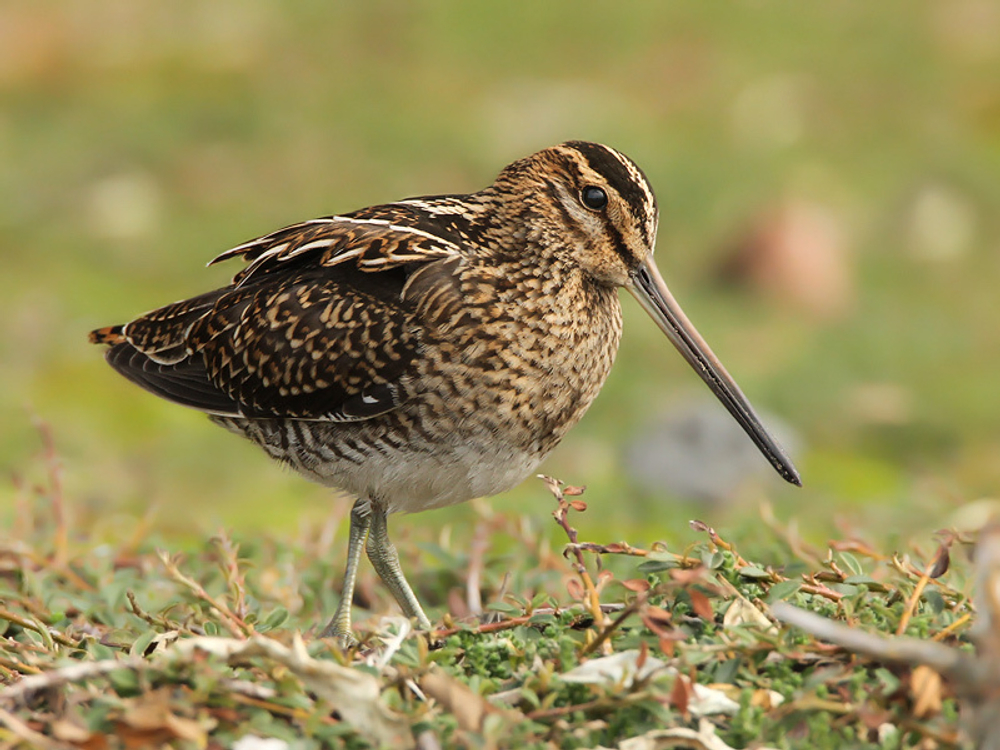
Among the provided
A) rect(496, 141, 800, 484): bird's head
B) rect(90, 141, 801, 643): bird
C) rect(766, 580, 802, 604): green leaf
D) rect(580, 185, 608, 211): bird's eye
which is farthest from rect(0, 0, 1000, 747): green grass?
rect(580, 185, 608, 211): bird's eye

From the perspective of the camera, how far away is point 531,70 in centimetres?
1156

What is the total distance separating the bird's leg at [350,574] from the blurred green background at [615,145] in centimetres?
150

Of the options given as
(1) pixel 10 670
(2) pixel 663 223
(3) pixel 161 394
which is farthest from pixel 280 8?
(1) pixel 10 670

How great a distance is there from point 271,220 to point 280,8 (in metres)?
3.56

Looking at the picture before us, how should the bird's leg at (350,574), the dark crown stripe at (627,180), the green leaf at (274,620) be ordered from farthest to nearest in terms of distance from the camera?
the dark crown stripe at (627,180) < the bird's leg at (350,574) < the green leaf at (274,620)

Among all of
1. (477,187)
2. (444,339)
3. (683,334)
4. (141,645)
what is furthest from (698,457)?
(141,645)

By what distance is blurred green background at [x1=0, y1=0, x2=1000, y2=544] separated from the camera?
704 cm

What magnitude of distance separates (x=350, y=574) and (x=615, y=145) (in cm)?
678

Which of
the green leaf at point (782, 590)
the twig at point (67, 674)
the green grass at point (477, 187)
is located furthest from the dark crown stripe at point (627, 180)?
the twig at point (67, 674)

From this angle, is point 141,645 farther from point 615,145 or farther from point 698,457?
point 615,145

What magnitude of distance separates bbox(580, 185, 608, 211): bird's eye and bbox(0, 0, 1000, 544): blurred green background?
5.54ft

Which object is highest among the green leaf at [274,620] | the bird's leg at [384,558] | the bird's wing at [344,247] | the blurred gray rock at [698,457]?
the bird's wing at [344,247]

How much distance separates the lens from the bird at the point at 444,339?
3.74 metres

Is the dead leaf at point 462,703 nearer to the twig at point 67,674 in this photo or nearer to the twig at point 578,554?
the twig at point 578,554
